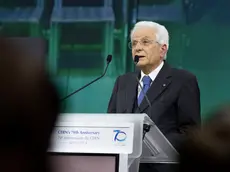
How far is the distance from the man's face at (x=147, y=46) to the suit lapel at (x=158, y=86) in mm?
164

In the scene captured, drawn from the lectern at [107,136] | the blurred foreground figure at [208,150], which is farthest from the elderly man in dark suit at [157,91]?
the blurred foreground figure at [208,150]

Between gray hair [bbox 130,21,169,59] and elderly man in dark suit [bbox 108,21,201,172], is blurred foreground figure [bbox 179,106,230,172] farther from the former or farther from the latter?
gray hair [bbox 130,21,169,59]

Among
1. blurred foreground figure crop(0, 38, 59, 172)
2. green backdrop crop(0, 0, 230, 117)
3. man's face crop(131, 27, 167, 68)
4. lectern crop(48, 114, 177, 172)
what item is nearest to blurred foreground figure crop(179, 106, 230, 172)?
blurred foreground figure crop(0, 38, 59, 172)

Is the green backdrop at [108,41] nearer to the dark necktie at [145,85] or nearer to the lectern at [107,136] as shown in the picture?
the dark necktie at [145,85]

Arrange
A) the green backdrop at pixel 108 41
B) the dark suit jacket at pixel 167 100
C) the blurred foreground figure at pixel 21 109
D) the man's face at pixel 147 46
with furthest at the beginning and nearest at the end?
1. the green backdrop at pixel 108 41
2. the man's face at pixel 147 46
3. the dark suit jacket at pixel 167 100
4. the blurred foreground figure at pixel 21 109

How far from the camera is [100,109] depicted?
5504 millimetres

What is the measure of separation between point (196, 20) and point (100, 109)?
1104 millimetres

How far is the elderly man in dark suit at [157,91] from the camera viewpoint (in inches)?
116

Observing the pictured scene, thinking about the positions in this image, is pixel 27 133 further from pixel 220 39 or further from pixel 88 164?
pixel 220 39

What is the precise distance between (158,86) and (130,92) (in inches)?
5.4

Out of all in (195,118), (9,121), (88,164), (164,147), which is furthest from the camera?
(195,118)

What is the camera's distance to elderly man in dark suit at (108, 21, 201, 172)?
2.95 meters

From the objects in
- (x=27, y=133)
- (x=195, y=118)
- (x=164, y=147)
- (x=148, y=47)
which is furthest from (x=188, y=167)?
(x=148, y=47)

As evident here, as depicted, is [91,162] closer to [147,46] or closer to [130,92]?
[130,92]
